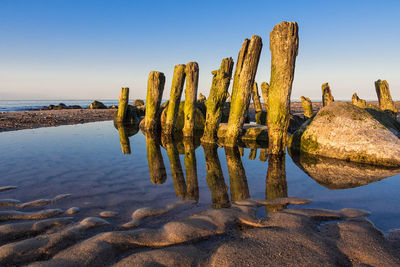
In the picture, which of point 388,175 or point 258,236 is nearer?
point 258,236

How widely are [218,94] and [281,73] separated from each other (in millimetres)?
2887

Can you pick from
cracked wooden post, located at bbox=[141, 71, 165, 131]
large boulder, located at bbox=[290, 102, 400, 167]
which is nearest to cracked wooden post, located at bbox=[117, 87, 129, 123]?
cracked wooden post, located at bbox=[141, 71, 165, 131]

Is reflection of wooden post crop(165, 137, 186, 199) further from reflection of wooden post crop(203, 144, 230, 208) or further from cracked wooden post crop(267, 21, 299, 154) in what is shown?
cracked wooden post crop(267, 21, 299, 154)

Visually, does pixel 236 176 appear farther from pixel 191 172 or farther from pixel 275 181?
pixel 191 172

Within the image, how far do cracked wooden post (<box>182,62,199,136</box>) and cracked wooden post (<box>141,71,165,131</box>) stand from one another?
2.54 metres

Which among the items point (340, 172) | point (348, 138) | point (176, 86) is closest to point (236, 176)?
point (340, 172)

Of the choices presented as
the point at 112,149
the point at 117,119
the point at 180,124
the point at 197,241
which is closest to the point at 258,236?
the point at 197,241

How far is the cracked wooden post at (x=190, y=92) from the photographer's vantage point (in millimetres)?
10102

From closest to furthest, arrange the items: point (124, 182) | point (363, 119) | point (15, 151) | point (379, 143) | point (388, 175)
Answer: point (124, 182)
point (388, 175)
point (379, 143)
point (363, 119)
point (15, 151)

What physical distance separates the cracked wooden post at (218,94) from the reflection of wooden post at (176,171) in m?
1.68

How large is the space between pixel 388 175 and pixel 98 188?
5.78 metres

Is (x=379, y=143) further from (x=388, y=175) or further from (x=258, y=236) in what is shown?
(x=258, y=236)

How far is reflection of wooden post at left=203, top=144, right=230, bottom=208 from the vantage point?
369 centimetres

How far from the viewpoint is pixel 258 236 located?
248 centimetres
